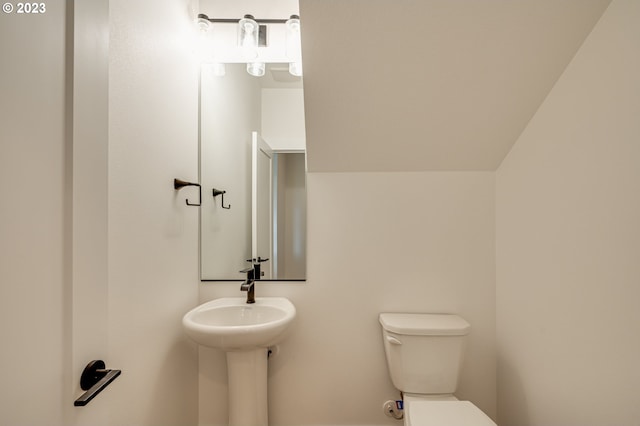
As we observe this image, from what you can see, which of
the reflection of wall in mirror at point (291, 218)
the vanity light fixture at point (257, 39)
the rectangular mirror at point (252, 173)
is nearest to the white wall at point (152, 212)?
the rectangular mirror at point (252, 173)

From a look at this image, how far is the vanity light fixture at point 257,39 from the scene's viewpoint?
1466 mm

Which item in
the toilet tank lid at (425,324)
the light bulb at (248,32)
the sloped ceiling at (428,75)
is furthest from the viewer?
the light bulb at (248,32)

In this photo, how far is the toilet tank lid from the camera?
4.28 ft

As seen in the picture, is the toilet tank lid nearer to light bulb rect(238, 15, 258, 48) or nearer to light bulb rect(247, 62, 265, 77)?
light bulb rect(247, 62, 265, 77)

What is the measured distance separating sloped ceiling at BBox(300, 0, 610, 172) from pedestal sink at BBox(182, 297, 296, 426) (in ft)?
2.63

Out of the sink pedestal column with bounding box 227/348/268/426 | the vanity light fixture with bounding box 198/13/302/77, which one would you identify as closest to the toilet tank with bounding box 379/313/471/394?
the sink pedestal column with bounding box 227/348/268/426

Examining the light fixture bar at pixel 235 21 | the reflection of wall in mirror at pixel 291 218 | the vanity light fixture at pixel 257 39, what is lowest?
the reflection of wall in mirror at pixel 291 218

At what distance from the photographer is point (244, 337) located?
3.66 ft

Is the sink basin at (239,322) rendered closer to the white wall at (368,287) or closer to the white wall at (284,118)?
the white wall at (368,287)

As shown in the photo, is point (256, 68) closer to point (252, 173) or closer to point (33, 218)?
point (252, 173)

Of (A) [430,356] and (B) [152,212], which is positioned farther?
(A) [430,356]

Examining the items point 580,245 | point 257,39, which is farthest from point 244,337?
point 257,39

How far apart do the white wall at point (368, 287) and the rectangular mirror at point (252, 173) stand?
10 centimetres

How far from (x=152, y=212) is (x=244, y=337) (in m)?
0.63
